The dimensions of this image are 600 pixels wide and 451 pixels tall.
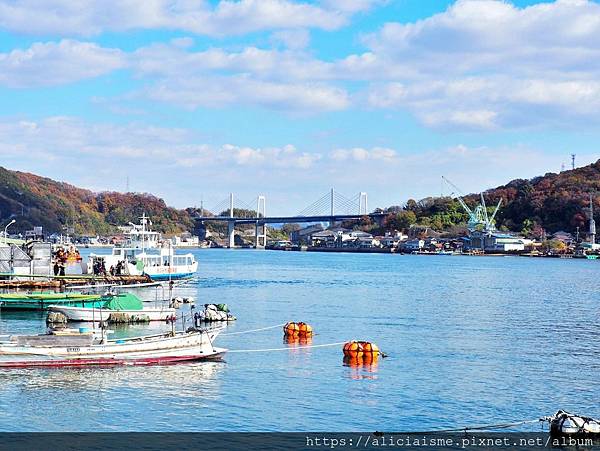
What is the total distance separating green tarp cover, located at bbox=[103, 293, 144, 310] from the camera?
145ft

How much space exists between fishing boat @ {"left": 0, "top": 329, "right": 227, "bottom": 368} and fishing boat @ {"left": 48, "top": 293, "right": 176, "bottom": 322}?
37.5 ft

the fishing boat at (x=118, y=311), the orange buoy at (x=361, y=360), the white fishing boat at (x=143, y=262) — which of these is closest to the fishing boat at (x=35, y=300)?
the fishing boat at (x=118, y=311)

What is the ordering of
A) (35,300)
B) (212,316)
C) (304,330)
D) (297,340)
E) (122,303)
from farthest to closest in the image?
(35,300) → (212,316) → (122,303) → (304,330) → (297,340)

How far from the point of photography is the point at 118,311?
142 feet

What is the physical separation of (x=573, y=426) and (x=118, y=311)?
2735 centimetres

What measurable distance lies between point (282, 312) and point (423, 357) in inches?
788

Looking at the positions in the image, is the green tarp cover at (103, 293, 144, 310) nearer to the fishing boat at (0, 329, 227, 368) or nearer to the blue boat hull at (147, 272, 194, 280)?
the fishing boat at (0, 329, 227, 368)

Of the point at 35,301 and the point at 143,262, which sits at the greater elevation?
the point at 143,262

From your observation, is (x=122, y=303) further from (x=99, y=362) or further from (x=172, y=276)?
(x=172, y=276)

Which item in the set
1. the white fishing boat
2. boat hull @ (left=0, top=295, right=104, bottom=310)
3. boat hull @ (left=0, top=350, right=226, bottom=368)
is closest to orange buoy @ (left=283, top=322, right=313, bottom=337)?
boat hull @ (left=0, top=350, right=226, bottom=368)

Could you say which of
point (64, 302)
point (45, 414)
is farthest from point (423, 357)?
point (64, 302)

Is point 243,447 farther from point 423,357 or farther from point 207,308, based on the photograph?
point 207,308

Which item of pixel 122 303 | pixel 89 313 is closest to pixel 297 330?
pixel 122 303

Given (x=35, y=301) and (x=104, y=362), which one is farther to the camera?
(x=35, y=301)
